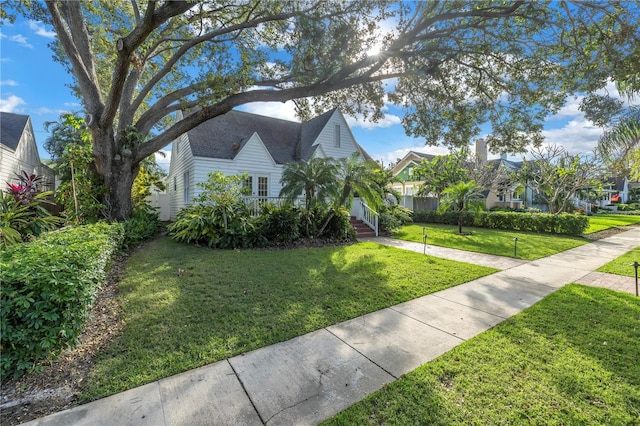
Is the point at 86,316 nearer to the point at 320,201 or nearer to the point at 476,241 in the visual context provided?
the point at 320,201

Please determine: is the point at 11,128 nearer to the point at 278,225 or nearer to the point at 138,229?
the point at 138,229

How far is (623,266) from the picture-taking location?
6.70 meters

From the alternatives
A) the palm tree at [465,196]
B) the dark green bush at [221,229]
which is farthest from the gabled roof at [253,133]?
the palm tree at [465,196]

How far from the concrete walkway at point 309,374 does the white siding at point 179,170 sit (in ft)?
38.6

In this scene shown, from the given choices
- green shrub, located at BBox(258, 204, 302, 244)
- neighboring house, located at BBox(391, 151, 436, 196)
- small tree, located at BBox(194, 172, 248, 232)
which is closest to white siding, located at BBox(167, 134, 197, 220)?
small tree, located at BBox(194, 172, 248, 232)

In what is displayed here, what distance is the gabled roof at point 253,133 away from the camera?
13445 mm

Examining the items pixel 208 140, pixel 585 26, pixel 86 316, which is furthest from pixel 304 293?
pixel 208 140

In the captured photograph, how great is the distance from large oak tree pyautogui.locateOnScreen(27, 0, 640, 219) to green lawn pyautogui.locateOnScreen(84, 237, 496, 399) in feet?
16.6

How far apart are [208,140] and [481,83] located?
1252 cm

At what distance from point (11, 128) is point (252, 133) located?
40.7ft

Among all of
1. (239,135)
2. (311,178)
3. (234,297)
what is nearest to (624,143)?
(311,178)

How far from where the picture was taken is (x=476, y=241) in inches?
417

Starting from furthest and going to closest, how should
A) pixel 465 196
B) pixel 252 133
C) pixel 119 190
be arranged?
pixel 252 133 < pixel 465 196 < pixel 119 190

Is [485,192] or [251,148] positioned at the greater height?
[251,148]
